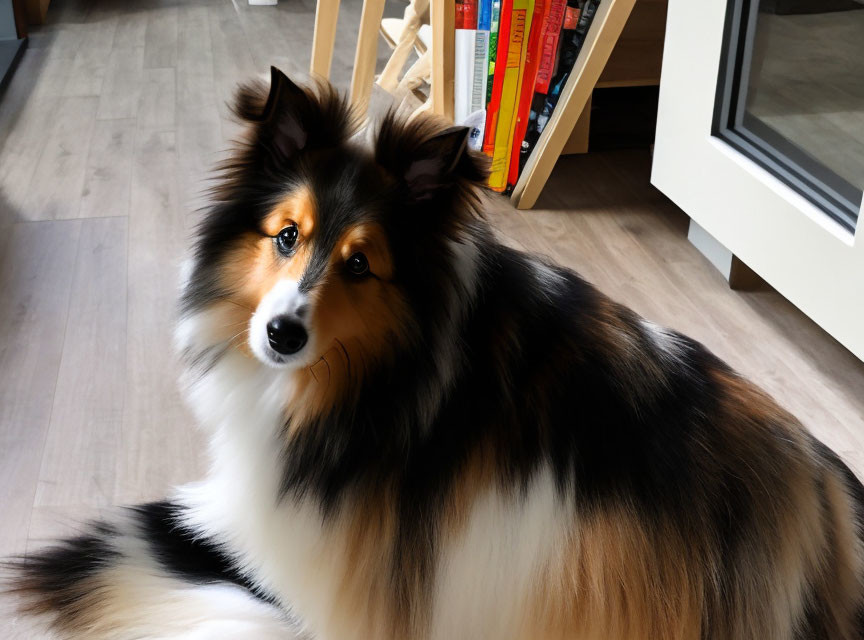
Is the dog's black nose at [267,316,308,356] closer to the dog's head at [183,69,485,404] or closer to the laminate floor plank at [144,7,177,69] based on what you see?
the dog's head at [183,69,485,404]

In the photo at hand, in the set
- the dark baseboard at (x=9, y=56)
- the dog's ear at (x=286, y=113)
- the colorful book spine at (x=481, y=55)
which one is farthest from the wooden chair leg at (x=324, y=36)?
the dog's ear at (x=286, y=113)

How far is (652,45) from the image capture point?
285 centimetres

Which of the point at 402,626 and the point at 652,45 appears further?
the point at 652,45

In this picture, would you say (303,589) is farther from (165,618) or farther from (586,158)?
(586,158)

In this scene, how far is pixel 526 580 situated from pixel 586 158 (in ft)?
6.74

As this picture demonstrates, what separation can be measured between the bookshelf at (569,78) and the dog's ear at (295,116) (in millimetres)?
1289

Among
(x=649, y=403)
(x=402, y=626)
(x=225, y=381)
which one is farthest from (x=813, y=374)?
(x=225, y=381)

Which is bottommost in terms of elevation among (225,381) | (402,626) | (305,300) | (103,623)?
(103,623)

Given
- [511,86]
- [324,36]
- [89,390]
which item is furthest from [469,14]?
[89,390]

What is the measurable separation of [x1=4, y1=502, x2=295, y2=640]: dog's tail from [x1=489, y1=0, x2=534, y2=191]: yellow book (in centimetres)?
141

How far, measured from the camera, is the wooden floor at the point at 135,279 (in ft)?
5.49

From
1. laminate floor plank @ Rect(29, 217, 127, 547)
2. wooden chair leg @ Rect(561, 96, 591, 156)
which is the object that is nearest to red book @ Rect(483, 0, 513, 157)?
wooden chair leg @ Rect(561, 96, 591, 156)

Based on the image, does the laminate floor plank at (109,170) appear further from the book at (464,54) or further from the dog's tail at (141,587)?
the dog's tail at (141,587)

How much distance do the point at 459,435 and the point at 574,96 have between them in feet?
5.38
